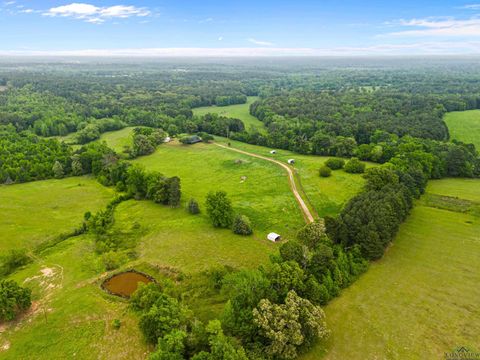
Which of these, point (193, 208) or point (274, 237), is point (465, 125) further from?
point (193, 208)

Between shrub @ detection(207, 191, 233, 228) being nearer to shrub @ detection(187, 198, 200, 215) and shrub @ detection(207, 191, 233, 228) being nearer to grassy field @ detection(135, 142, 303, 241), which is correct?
grassy field @ detection(135, 142, 303, 241)

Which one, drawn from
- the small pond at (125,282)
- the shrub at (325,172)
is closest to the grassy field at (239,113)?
the shrub at (325,172)

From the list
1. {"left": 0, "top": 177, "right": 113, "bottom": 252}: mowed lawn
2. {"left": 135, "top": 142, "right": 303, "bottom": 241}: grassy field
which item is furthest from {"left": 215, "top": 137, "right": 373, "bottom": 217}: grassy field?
{"left": 0, "top": 177, "right": 113, "bottom": 252}: mowed lawn

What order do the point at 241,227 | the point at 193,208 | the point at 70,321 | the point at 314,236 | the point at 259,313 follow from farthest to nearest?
the point at 193,208
the point at 241,227
the point at 314,236
the point at 70,321
the point at 259,313

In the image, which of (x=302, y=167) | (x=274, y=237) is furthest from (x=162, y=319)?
(x=302, y=167)

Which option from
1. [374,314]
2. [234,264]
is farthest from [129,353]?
[374,314]

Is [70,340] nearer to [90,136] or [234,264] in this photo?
[234,264]
